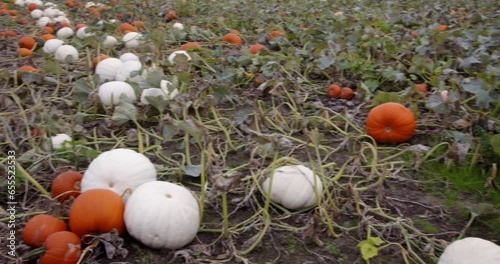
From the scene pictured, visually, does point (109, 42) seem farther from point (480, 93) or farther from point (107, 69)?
point (480, 93)

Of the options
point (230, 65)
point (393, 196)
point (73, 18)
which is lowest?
point (73, 18)

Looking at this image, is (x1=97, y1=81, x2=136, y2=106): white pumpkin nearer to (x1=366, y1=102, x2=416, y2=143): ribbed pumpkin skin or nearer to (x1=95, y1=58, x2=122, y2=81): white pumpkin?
(x1=95, y1=58, x2=122, y2=81): white pumpkin

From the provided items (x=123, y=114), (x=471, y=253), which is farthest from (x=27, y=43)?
(x=471, y=253)

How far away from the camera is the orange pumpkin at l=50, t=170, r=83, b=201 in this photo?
7.22 feet

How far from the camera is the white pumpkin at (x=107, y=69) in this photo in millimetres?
3793

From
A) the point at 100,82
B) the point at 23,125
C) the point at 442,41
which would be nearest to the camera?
the point at 23,125

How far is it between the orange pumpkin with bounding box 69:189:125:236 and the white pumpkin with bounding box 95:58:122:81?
1912mm

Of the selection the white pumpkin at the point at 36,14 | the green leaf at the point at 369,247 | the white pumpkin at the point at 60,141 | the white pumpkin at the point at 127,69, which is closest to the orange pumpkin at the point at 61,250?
the white pumpkin at the point at 60,141

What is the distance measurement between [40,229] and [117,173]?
1.27 feet

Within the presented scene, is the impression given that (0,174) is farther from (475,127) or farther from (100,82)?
(475,127)

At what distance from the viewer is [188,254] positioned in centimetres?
201

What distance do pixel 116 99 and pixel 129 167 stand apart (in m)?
1.18

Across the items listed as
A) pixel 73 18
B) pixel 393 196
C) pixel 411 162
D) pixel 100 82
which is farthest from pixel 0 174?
pixel 73 18

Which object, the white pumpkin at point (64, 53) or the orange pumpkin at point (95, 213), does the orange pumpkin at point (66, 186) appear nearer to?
the orange pumpkin at point (95, 213)
